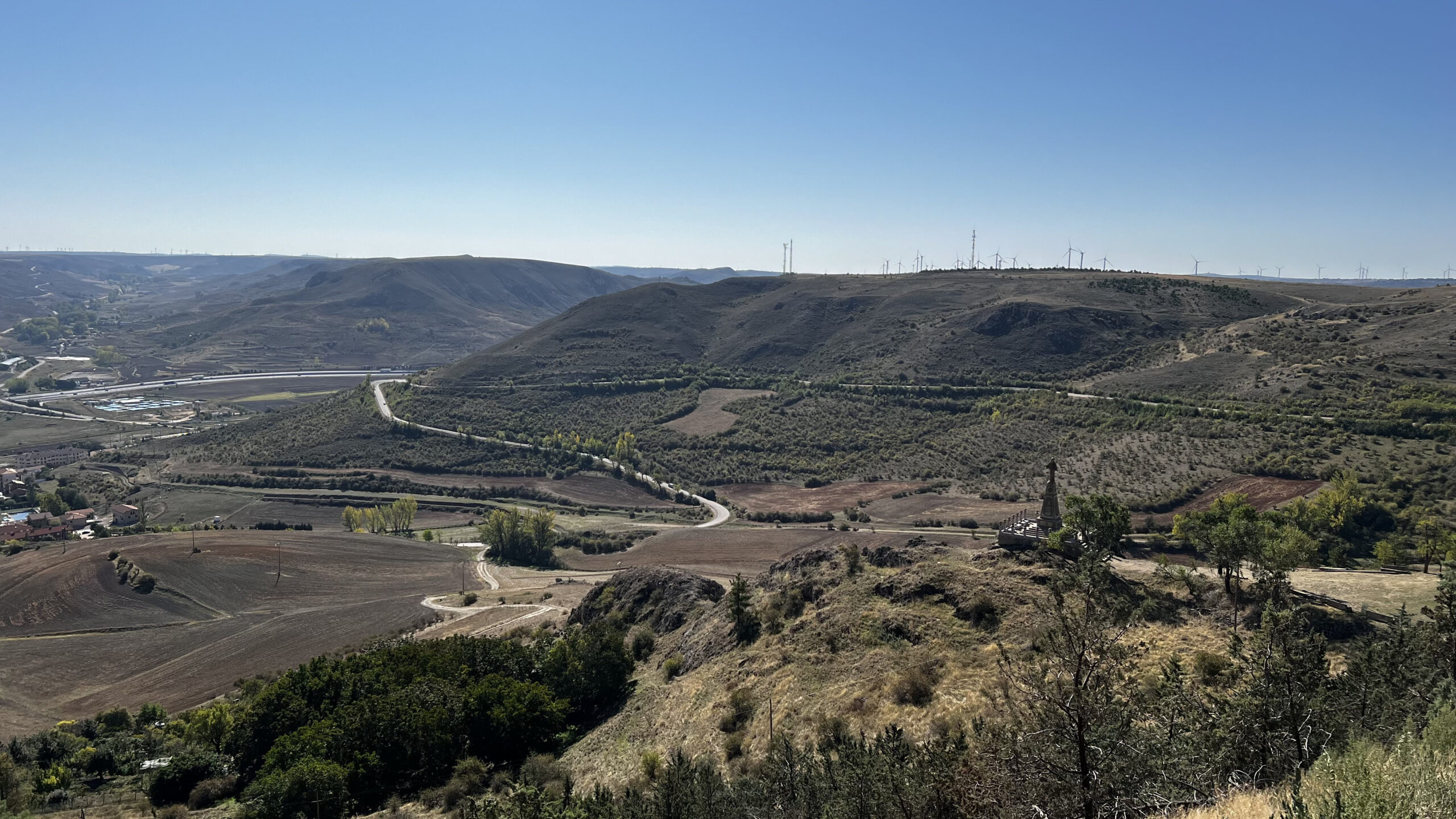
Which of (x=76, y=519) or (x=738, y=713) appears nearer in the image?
(x=738, y=713)

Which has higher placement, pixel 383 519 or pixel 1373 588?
pixel 1373 588

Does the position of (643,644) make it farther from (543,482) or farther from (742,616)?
(543,482)

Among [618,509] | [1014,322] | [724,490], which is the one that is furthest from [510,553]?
[1014,322]

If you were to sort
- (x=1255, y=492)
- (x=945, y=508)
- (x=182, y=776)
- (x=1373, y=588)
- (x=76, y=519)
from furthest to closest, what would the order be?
(x=76, y=519)
(x=945, y=508)
(x=1255, y=492)
(x=182, y=776)
(x=1373, y=588)

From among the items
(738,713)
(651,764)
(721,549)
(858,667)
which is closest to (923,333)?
(721,549)

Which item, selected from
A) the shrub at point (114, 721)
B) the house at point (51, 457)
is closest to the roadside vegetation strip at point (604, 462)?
the house at point (51, 457)

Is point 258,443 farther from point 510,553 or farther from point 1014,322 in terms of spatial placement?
point 1014,322

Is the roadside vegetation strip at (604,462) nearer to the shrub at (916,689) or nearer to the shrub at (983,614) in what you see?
the shrub at (983,614)
